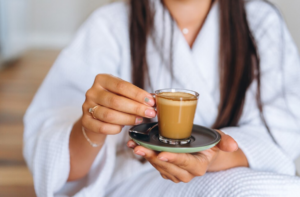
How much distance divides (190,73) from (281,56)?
423 millimetres

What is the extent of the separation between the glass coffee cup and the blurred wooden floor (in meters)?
1.32

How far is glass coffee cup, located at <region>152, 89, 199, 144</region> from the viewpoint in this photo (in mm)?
813

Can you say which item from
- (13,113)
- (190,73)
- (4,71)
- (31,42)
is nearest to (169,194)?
(190,73)

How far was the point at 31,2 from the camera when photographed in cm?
653

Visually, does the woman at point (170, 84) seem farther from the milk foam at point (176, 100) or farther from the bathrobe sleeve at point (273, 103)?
the milk foam at point (176, 100)

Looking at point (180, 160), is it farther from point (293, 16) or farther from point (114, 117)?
point (293, 16)

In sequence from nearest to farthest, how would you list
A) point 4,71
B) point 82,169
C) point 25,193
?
point 82,169
point 25,193
point 4,71

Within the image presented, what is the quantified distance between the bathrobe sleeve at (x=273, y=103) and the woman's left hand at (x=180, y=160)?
328 millimetres

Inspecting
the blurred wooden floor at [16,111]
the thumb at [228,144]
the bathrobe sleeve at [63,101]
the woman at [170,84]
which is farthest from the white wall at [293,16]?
the blurred wooden floor at [16,111]

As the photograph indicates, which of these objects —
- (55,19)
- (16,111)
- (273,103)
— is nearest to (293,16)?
(273,103)

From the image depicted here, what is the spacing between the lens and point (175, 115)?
83 cm

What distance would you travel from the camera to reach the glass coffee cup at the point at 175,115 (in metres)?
0.81

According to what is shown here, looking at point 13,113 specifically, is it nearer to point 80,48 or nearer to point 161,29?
point 80,48

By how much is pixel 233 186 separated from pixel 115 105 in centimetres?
41
